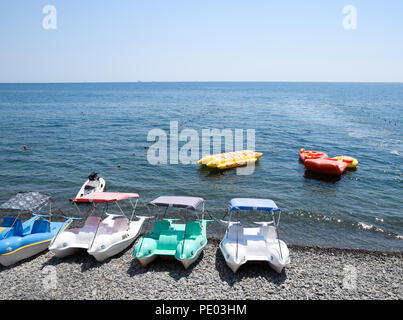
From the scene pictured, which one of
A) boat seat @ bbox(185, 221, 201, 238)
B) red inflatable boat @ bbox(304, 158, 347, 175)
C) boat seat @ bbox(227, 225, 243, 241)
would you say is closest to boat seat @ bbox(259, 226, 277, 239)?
boat seat @ bbox(227, 225, 243, 241)

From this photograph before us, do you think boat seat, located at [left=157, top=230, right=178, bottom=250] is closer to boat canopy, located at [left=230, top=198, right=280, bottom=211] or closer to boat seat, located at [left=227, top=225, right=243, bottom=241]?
boat seat, located at [left=227, top=225, right=243, bottom=241]

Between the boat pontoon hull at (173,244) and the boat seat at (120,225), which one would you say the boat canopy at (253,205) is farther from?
the boat seat at (120,225)

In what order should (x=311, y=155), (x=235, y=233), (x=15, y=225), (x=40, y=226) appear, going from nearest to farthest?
(x=15, y=225), (x=235, y=233), (x=40, y=226), (x=311, y=155)

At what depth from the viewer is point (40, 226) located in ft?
45.2

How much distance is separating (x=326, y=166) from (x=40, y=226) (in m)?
23.4

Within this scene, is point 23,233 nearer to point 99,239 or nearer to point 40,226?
point 40,226

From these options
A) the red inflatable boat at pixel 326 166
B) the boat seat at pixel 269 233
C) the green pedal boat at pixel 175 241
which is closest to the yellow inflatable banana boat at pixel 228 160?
the red inflatable boat at pixel 326 166

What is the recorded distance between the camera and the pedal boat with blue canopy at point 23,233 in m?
12.4

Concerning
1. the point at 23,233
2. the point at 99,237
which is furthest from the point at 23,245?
the point at 99,237

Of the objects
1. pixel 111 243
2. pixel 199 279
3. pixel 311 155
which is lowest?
pixel 199 279

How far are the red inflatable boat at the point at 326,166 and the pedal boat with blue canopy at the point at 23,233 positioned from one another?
21.8 m

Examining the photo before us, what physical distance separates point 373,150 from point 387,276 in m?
28.0
